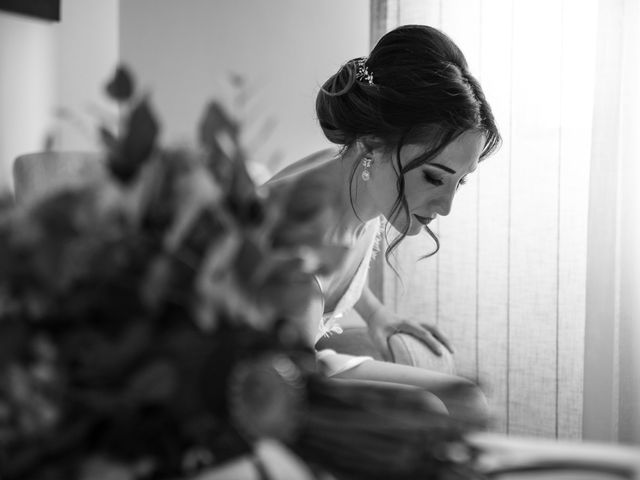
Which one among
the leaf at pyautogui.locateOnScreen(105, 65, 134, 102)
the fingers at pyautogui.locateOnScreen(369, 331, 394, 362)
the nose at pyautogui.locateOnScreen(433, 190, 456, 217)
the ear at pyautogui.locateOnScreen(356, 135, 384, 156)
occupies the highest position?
the ear at pyautogui.locateOnScreen(356, 135, 384, 156)

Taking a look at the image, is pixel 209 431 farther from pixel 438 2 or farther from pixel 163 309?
pixel 438 2

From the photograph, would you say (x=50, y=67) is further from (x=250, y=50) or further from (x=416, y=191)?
(x=416, y=191)

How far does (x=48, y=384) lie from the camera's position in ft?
1.67

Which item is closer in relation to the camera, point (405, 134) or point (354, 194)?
point (405, 134)

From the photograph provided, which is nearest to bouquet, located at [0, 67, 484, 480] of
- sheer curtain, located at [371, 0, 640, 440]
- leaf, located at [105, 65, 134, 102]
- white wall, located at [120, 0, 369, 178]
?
leaf, located at [105, 65, 134, 102]

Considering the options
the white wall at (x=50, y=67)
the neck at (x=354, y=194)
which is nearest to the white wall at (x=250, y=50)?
the white wall at (x=50, y=67)

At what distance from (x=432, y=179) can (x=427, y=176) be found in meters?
0.01

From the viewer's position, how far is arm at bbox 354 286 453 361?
195 cm

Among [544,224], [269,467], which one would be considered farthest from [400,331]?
[269,467]

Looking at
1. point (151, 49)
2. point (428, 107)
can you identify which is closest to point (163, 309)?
point (428, 107)

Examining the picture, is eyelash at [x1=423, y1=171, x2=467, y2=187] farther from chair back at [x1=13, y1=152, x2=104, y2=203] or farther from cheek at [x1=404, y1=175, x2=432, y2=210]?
chair back at [x1=13, y1=152, x2=104, y2=203]

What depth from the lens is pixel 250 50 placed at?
3627 mm

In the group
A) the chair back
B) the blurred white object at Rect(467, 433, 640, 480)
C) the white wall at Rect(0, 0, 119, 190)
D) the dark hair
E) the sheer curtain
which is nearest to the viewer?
the blurred white object at Rect(467, 433, 640, 480)

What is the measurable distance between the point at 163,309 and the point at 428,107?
1113 mm
